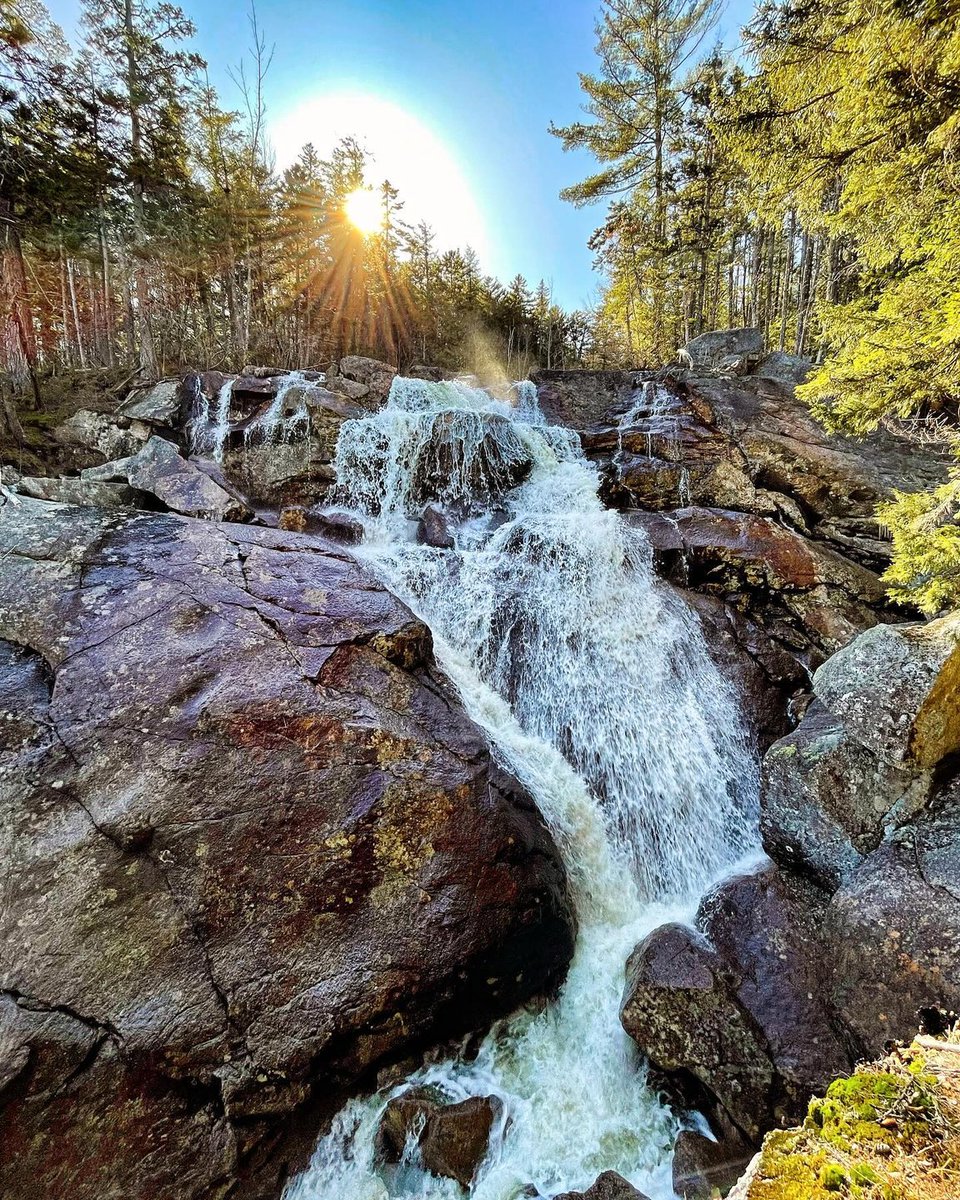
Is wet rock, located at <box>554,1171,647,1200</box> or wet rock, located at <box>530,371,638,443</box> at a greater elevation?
wet rock, located at <box>530,371,638,443</box>

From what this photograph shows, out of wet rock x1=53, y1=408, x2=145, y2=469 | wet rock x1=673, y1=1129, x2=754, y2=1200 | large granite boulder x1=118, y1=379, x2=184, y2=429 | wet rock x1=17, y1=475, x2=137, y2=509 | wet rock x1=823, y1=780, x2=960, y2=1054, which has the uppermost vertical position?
large granite boulder x1=118, y1=379, x2=184, y2=429

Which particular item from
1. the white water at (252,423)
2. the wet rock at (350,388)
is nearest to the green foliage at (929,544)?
the white water at (252,423)

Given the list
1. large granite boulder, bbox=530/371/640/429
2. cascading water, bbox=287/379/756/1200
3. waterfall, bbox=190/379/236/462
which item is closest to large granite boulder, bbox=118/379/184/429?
waterfall, bbox=190/379/236/462

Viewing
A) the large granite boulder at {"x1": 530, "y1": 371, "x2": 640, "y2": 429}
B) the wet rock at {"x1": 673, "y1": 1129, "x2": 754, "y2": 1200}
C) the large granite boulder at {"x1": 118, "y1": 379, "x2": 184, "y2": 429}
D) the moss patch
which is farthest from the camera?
the large granite boulder at {"x1": 530, "y1": 371, "x2": 640, "y2": 429}

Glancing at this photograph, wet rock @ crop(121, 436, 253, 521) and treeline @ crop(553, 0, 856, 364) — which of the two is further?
treeline @ crop(553, 0, 856, 364)

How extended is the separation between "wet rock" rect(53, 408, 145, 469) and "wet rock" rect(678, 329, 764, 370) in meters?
15.5

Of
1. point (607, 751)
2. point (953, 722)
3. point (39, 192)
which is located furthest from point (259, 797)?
point (39, 192)

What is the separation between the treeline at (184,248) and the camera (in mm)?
11711

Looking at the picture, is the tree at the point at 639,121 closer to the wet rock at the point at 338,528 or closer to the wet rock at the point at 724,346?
the wet rock at the point at 724,346

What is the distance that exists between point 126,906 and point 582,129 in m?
26.0

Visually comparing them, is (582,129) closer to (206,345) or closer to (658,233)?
(658,233)

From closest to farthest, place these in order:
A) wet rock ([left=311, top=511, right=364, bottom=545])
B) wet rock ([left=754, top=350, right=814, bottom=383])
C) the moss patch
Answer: the moss patch < wet rock ([left=311, top=511, right=364, bottom=545]) < wet rock ([left=754, top=350, right=814, bottom=383])

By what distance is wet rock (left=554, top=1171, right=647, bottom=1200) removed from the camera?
3.09 metres

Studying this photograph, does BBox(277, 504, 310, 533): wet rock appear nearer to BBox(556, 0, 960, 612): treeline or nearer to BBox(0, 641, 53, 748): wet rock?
BBox(0, 641, 53, 748): wet rock
